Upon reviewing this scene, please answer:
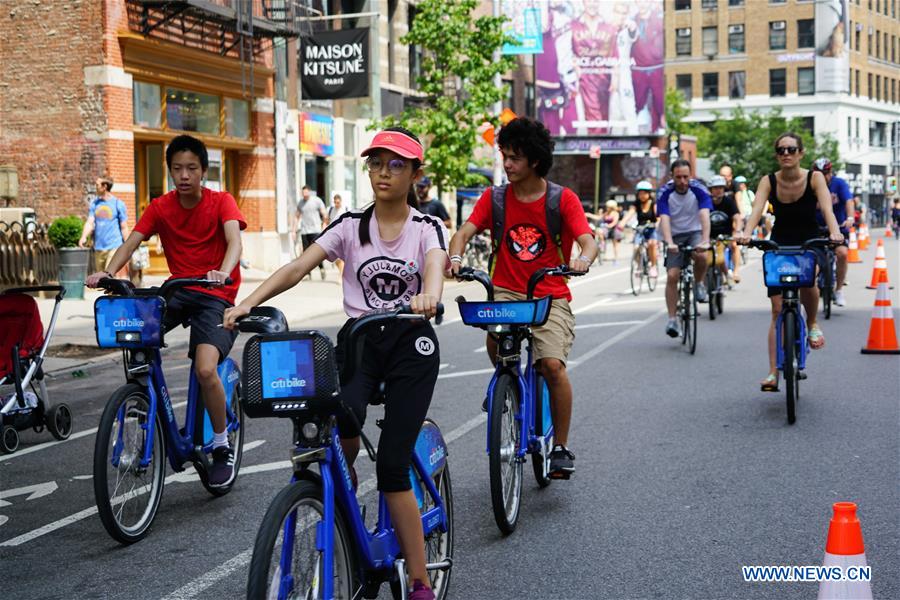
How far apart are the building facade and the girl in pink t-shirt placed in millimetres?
86597

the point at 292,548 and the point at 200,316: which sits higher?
the point at 200,316

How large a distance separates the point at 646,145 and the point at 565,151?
16.5ft

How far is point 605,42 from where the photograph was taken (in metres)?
67.1

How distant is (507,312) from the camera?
5.91m

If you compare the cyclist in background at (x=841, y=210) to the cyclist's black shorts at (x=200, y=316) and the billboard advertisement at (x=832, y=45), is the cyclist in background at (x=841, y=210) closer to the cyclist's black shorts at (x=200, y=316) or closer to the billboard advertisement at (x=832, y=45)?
the cyclist's black shorts at (x=200, y=316)

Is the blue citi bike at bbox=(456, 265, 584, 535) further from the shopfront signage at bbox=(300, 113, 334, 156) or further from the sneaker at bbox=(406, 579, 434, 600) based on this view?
the shopfront signage at bbox=(300, 113, 334, 156)

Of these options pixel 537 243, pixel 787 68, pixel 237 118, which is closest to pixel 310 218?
pixel 237 118

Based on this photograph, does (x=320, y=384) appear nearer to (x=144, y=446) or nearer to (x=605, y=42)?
(x=144, y=446)

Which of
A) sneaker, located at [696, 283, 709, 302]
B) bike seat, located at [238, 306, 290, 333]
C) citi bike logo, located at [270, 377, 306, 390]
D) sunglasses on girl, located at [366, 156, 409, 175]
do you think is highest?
sunglasses on girl, located at [366, 156, 409, 175]

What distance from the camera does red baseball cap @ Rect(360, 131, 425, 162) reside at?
4391 mm

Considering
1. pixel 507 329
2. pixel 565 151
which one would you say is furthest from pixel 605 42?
pixel 507 329

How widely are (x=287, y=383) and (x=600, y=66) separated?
65919mm

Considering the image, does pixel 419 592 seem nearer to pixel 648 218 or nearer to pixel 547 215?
pixel 547 215

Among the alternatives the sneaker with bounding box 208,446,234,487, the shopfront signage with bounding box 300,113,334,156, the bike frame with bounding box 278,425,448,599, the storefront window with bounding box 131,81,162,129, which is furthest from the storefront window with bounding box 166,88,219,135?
the bike frame with bounding box 278,425,448,599
